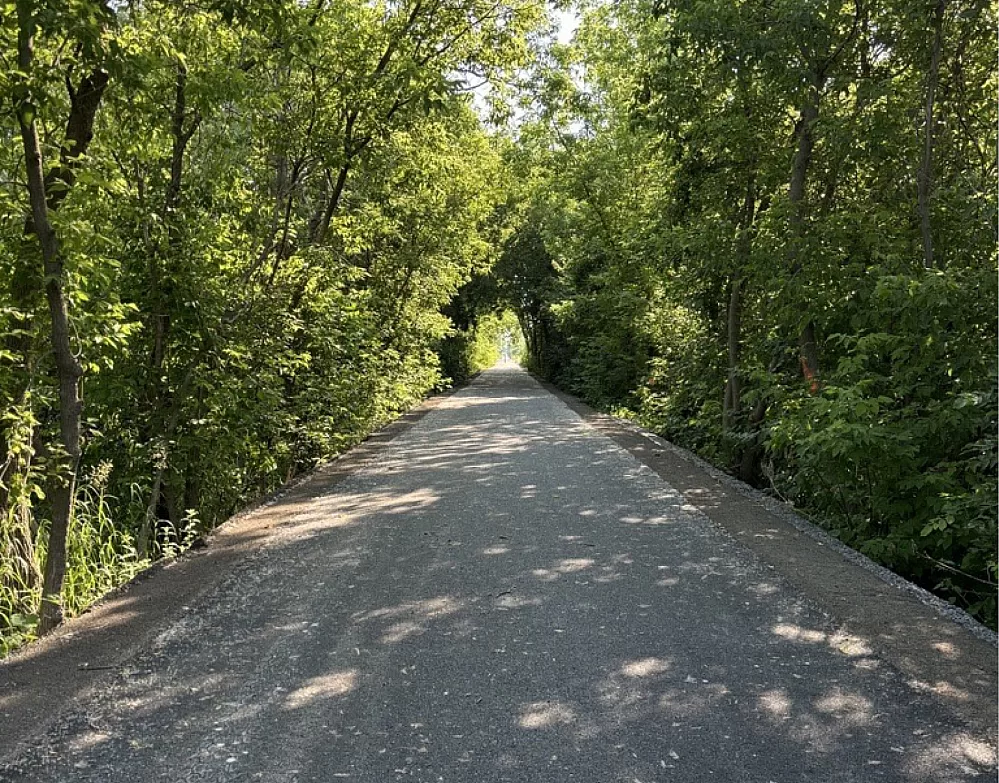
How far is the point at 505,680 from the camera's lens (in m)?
3.51

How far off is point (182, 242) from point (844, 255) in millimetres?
6512

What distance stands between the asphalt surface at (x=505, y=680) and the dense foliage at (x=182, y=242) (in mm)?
1456

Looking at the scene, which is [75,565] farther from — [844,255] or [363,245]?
[844,255]

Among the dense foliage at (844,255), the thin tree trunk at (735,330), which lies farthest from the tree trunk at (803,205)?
the thin tree trunk at (735,330)

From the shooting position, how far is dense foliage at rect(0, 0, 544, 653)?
4.44 metres

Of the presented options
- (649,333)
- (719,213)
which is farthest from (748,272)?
(649,333)

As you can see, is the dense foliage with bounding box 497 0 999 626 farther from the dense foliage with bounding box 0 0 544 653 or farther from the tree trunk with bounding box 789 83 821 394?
the dense foliage with bounding box 0 0 544 653

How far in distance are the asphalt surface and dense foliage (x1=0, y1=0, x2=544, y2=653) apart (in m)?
1.46

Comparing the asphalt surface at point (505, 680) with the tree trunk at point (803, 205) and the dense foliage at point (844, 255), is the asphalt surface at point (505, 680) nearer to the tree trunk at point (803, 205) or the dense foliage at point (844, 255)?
the dense foliage at point (844, 255)

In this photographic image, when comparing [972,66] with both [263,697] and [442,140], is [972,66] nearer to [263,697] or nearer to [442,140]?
[442,140]

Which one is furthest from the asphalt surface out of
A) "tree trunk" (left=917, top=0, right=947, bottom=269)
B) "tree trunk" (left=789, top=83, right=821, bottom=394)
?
"tree trunk" (left=917, top=0, right=947, bottom=269)

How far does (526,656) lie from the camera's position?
378 centimetres

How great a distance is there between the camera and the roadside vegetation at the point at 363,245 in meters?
4.69

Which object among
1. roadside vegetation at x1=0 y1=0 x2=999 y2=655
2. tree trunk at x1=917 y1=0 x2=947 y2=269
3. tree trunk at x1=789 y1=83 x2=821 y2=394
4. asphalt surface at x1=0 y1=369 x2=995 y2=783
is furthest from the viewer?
tree trunk at x1=789 y1=83 x2=821 y2=394
